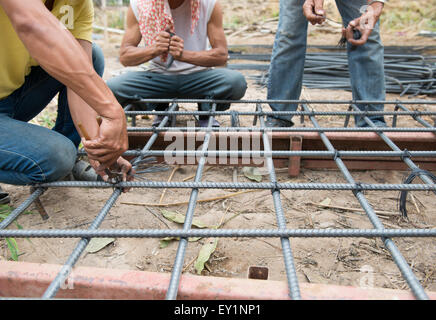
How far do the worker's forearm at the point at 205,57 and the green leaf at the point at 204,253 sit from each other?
1205 mm

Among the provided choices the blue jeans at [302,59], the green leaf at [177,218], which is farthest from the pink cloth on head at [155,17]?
the green leaf at [177,218]

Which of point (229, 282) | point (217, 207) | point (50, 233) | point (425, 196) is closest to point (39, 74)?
point (50, 233)

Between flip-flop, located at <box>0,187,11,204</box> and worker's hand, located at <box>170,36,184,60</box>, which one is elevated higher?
worker's hand, located at <box>170,36,184,60</box>

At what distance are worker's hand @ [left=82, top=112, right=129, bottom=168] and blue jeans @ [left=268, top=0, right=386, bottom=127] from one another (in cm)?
133

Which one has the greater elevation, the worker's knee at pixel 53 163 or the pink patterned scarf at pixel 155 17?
the pink patterned scarf at pixel 155 17

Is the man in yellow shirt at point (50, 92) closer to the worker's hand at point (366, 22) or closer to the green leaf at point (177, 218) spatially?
the green leaf at point (177, 218)

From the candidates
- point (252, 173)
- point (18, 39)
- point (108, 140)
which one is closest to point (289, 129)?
point (252, 173)

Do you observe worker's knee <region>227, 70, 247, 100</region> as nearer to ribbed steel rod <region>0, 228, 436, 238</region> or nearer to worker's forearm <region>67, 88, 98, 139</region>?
worker's forearm <region>67, 88, 98, 139</region>

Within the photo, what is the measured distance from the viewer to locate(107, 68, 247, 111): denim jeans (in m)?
2.17

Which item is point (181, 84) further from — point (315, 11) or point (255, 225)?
point (255, 225)

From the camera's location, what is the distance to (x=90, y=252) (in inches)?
51.3

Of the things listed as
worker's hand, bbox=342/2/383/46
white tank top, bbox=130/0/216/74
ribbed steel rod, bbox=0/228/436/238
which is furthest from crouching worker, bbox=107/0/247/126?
ribbed steel rod, bbox=0/228/436/238

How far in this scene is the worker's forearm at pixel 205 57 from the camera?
2107mm

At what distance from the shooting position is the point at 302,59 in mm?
2164
